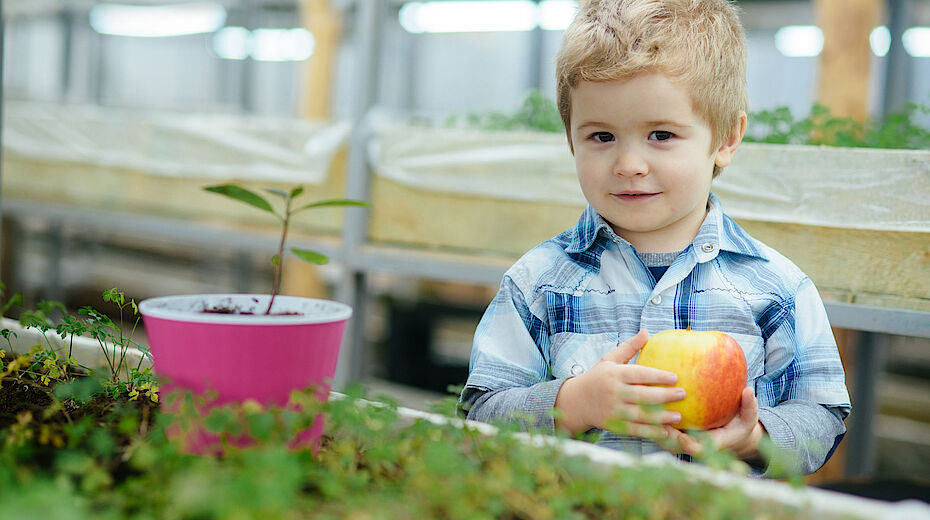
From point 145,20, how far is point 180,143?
12.9ft

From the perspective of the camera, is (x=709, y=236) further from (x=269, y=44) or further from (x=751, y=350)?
(x=269, y=44)

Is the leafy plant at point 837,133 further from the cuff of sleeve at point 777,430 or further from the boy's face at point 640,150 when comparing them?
the cuff of sleeve at point 777,430

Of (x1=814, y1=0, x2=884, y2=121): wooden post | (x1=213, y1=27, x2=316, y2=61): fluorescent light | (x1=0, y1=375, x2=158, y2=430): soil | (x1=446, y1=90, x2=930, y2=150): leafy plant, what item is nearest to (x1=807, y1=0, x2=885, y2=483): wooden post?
(x1=814, y1=0, x2=884, y2=121): wooden post

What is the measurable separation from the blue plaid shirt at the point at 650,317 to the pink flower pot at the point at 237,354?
0.36m

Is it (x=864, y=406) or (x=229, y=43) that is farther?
(x=229, y=43)

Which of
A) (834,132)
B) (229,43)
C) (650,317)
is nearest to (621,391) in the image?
(650,317)

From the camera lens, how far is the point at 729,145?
109 cm

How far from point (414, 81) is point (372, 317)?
1724 millimetres

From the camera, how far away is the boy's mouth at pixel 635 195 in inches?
38.8

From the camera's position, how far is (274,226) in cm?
252

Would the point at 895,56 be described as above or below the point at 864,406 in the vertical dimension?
above

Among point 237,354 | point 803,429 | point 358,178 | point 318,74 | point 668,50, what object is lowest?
point 803,429

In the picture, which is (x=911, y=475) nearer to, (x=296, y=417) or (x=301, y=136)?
(x=301, y=136)

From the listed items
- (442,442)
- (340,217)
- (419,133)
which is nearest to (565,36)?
(442,442)
